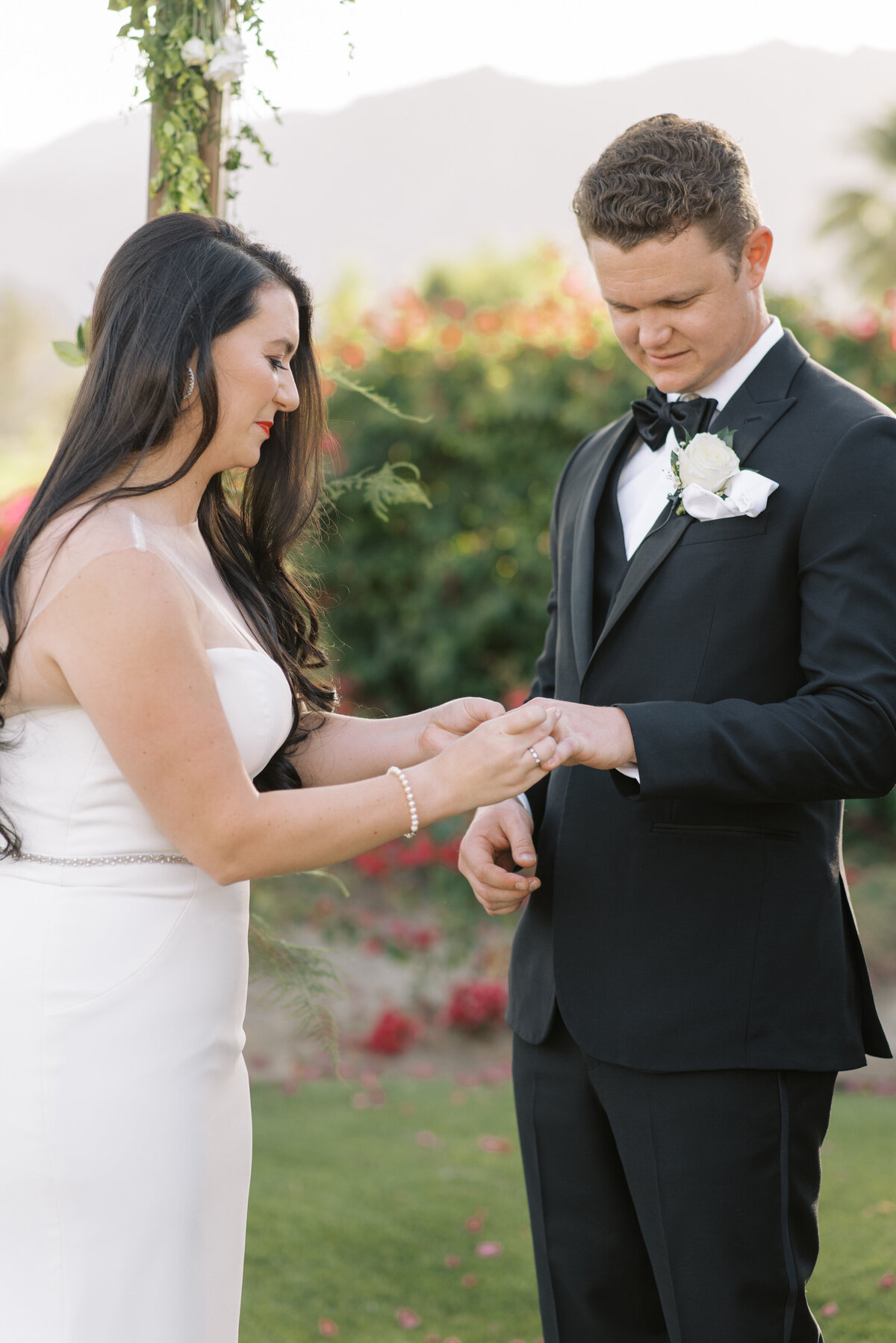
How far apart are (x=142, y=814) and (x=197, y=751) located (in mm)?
211

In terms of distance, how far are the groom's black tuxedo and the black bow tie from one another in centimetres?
5

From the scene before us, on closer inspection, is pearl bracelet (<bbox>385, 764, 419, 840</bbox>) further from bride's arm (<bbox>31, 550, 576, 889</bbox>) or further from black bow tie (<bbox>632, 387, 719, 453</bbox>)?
black bow tie (<bbox>632, 387, 719, 453</bbox>)

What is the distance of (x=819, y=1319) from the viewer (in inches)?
135

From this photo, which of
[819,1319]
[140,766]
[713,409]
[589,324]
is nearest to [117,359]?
[140,766]

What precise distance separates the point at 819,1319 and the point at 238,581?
2626 millimetres

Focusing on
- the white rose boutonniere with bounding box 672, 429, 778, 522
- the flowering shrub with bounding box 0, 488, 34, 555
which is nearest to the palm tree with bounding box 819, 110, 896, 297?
the flowering shrub with bounding box 0, 488, 34, 555

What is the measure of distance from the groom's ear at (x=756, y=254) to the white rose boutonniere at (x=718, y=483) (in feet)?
1.08

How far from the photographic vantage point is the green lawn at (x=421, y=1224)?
3.51 m

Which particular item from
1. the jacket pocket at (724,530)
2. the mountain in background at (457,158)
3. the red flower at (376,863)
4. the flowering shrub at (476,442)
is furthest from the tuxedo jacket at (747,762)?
the mountain in background at (457,158)

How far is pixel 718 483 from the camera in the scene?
81.9 inches

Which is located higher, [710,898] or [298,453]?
[298,453]

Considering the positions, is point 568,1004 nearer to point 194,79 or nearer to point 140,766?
point 140,766

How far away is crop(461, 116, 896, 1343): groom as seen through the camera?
2010 mm

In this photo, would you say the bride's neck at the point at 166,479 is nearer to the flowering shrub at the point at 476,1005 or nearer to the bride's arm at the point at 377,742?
the bride's arm at the point at 377,742
